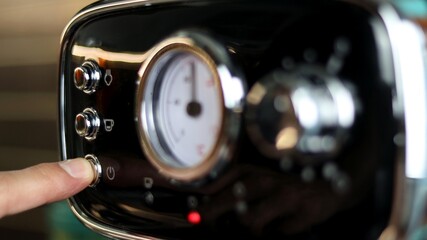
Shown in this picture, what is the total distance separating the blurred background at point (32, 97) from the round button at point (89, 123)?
0.39 feet

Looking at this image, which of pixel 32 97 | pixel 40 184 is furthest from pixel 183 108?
pixel 32 97

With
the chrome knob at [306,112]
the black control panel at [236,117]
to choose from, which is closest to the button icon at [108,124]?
the black control panel at [236,117]

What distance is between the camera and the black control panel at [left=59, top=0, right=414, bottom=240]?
0.27m

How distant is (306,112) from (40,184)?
0.60ft

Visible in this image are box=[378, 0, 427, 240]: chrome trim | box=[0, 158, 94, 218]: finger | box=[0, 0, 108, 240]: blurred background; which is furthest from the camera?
box=[0, 0, 108, 240]: blurred background

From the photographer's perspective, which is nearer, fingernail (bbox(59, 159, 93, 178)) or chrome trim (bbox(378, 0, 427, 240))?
chrome trim (bbox(378, 0, 427, 240))

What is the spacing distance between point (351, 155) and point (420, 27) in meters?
0.06

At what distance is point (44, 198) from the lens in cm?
38

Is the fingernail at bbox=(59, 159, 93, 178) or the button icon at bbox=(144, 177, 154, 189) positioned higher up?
the button icon at bbox=(144, 177, 154, 189)

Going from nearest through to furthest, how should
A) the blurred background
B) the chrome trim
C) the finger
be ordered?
the chrome trim < the finger < the blurred background

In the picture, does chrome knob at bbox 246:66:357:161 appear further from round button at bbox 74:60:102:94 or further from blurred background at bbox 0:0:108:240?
blurred background at bbox 0:0:108:240

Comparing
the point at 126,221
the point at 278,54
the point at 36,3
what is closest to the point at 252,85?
the point at 278,54

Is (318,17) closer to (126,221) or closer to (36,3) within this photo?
(126,221)

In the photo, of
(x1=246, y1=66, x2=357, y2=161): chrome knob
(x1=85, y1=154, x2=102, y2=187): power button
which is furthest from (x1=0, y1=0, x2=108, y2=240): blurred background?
(x1=246, y1=66, x2=357, y2=161): chrome knob
